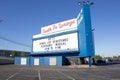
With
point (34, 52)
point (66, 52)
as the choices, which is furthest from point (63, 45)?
point (34, 52)

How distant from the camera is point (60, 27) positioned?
8238 cm

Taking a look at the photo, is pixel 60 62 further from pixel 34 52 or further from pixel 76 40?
pixel 34 52

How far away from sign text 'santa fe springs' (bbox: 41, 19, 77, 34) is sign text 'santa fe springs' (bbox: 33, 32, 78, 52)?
11.3ft

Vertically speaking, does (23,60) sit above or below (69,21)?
below

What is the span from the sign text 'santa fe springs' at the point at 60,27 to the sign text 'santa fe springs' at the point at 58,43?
345cm

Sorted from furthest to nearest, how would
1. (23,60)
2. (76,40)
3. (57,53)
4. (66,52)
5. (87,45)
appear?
(23,60) → (57,53) → (66,52) → (76,40) → (87,45)

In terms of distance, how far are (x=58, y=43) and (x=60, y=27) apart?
23.8 ft

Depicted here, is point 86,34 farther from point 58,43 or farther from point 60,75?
point 60,75

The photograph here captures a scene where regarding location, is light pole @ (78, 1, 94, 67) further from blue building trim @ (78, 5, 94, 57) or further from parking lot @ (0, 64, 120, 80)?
parking lot @ (0, 64, 120, 80)

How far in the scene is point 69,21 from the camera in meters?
77.7

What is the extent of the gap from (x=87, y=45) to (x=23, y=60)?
133ft

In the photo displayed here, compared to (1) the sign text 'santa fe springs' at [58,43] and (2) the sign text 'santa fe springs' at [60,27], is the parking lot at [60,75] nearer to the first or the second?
(1) the sign text 'santa fe springs' at [58,43]

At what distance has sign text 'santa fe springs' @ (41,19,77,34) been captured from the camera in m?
75.0

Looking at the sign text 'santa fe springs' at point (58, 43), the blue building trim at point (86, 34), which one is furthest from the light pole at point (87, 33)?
the sign text 'santa fe springs' at point (58, 43)
